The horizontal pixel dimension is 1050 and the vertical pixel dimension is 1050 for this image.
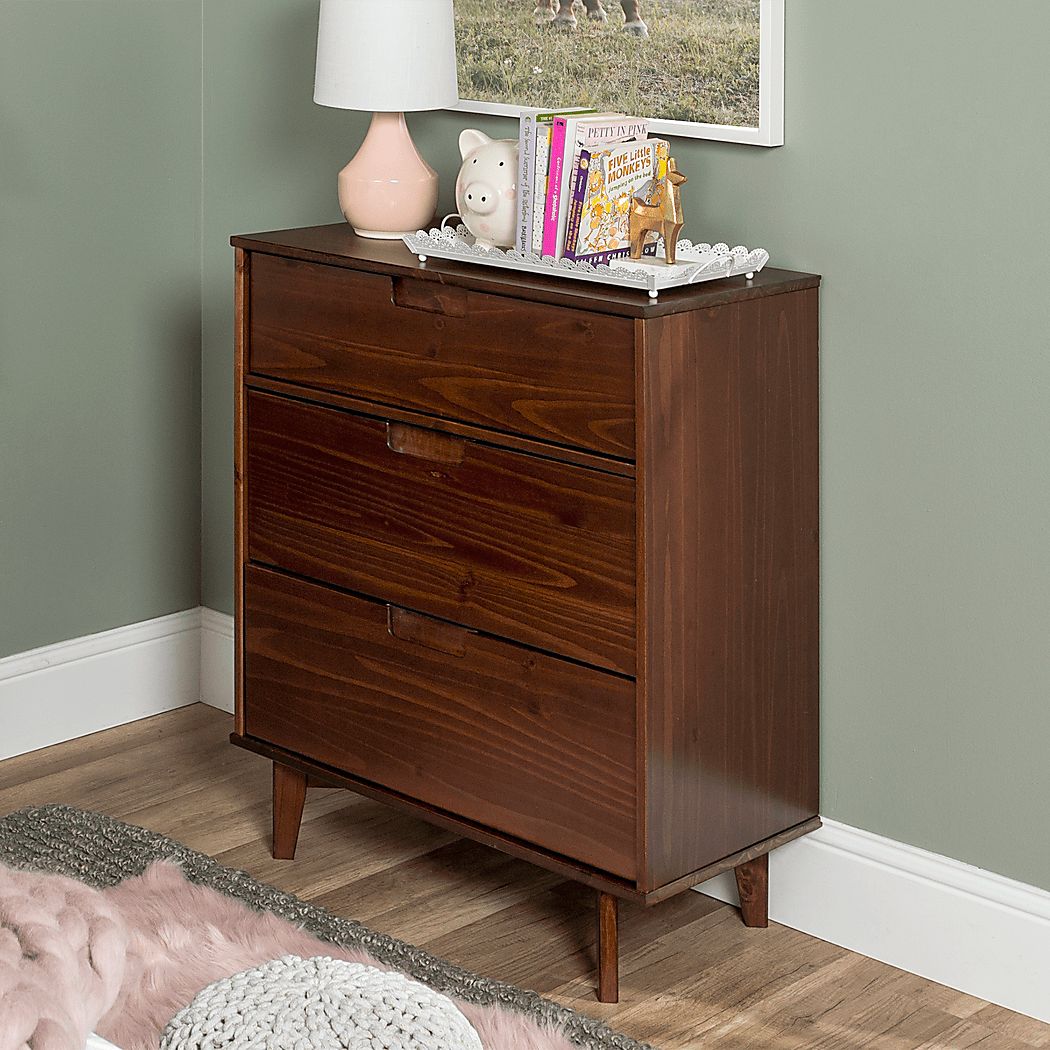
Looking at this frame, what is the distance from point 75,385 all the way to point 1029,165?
165 cm

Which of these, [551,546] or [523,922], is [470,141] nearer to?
[551,546]

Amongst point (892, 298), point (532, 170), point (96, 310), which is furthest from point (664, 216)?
point (96, 310)

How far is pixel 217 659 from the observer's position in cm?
300

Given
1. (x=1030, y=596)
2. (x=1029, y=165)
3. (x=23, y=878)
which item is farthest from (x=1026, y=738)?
(x=23, y=878)

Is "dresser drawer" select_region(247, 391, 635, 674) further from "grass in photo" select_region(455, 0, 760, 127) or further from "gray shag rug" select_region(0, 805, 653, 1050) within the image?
"grass in photo" select_region(455, 0, 760, 127)

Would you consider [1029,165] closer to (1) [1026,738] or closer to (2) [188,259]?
(1) [1026,738]

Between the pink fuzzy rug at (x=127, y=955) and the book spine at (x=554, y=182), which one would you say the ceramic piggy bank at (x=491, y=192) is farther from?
the pink fuzzy rug at (x=127, y=955)

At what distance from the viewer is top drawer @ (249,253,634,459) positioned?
185 cm

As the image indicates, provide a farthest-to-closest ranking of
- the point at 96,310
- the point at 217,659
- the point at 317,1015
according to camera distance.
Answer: the point at 217,659, the point at 96,310, the point at 317,1015

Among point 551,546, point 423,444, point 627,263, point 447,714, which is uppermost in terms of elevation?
point 627,263

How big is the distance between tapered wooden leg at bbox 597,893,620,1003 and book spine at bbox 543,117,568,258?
0.80 metres

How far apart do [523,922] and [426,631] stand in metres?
0.44

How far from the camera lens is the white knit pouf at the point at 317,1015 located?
119 cm

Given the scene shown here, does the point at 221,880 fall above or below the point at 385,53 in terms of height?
below
